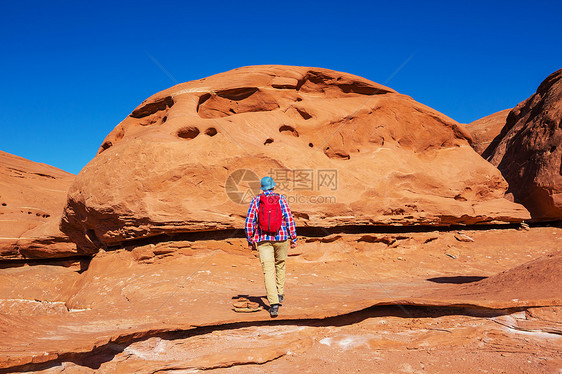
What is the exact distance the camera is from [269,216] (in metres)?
4.41

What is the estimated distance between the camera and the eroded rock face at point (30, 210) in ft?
33.0

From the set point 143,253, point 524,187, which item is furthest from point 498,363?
point 524,187

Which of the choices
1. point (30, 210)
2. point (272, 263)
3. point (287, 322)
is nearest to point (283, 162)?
point (272, 263)

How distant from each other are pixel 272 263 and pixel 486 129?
1985 cm

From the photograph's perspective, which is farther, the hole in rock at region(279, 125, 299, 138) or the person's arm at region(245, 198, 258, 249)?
the hole in rock at region(279, 125, 299, 138)

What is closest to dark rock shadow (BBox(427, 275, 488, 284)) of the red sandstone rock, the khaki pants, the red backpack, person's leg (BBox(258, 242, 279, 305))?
the khaki pants

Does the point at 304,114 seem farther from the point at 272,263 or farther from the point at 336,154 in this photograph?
the point at 272,263

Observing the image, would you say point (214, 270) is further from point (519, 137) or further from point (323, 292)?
point (519, 137)

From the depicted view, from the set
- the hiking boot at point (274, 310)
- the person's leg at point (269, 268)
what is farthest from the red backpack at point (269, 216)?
the hiking boot at point (274, 310)

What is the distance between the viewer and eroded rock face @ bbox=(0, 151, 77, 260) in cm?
1005

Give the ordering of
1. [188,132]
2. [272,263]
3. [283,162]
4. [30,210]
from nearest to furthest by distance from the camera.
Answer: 1. [272,263]
2. [283,162]
3. [188,132]
4. [30,210]

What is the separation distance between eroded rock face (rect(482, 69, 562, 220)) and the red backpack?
8.35 m

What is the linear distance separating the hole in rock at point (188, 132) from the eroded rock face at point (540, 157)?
855 cm

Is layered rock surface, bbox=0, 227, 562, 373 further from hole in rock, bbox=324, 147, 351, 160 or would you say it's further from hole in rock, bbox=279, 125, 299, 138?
Result: hole in rock, bbox=279, 125, 299, 138
